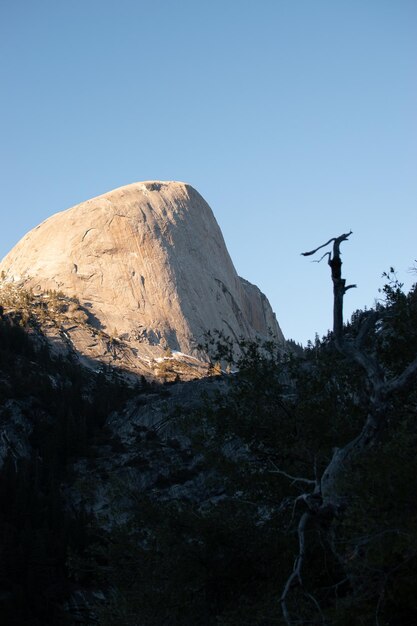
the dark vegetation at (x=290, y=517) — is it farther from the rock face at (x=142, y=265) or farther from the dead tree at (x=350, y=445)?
the rock face at (x=142, y=265)

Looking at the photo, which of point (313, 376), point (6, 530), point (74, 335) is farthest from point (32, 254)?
point (313, 376)

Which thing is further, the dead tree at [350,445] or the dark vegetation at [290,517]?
the dead tree at [350,445]

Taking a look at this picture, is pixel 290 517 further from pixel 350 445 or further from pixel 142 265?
pixel 142 265

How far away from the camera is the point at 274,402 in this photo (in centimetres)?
1739

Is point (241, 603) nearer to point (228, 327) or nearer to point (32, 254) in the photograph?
point (228, 327)

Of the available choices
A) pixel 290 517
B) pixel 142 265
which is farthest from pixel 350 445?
pixel 142 265

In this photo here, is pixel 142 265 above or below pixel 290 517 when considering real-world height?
above

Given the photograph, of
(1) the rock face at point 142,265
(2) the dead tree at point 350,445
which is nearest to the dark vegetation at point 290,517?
(2) the dead tree at point 350,445

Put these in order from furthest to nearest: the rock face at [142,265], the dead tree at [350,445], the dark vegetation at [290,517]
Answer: the rock face at [142,265]
the dead tree at [350,445]
the dark vegetation at [290,517]

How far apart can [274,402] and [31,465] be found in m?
46.3

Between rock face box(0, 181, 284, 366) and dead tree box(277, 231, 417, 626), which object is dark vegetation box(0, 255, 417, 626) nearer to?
dead tree box(277, 231, 417, 626)

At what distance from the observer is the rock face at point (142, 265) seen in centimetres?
9612

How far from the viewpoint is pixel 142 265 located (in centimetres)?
10044

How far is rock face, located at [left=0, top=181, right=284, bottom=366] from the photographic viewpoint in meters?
96.1
